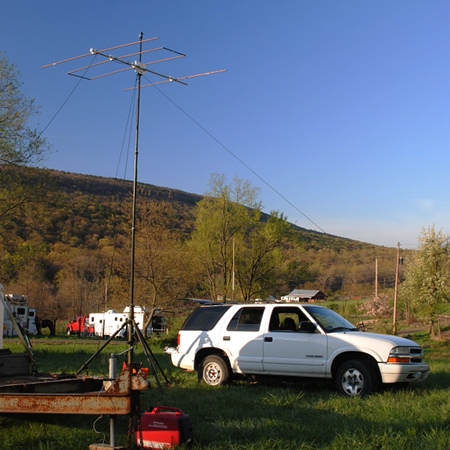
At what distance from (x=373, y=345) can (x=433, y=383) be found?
2.12m

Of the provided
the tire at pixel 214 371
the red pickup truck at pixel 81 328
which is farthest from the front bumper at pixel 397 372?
the red pickup truck at pixel 81 328

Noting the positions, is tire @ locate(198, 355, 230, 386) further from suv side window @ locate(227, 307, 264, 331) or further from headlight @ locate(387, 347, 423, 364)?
headlight @ locate(387, 347, 423, 364)

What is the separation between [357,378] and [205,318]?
3448mm

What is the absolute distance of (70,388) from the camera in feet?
23.4

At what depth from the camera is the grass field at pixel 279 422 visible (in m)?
6.80

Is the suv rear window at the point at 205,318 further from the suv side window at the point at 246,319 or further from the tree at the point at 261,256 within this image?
the tree at the point at 261,256

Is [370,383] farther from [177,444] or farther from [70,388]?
[70,388]

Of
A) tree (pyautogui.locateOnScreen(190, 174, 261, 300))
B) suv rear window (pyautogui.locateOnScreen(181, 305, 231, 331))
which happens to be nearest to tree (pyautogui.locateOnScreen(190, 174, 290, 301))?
tree (pyautogui.locateOnScreen(190, 174, 261, 300))

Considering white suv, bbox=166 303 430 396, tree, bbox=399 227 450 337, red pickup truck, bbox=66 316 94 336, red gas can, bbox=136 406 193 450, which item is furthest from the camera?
red pickup truck, bbox=66 316 94 336

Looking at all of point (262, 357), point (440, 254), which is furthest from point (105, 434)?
point (440, 254)

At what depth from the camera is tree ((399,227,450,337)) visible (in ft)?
115

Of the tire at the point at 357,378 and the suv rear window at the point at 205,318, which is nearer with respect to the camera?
the tire at the point at 357,378

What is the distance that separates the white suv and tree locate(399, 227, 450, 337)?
25244 mm

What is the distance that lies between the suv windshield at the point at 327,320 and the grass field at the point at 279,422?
118 cm
